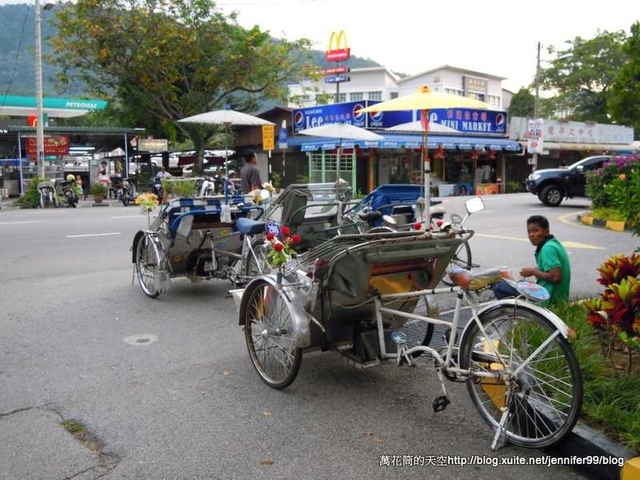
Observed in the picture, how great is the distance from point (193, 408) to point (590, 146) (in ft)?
139

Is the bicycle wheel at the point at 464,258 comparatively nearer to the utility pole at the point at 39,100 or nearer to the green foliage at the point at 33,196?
the green foliage at the point at 33,196

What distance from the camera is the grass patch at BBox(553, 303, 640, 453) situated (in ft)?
11.0

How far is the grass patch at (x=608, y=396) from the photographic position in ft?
11.0

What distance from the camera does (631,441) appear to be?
3.21 metres

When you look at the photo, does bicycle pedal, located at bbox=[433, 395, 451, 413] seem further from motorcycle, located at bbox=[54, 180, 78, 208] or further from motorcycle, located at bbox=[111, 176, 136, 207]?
motorcycle, located at bbox=[111, 176, 136, 207]

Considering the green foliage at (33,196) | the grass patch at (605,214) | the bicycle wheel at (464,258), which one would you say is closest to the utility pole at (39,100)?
the green foliage at (33,196)

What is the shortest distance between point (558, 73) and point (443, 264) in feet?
161

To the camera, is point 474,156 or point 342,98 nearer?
point 474,156

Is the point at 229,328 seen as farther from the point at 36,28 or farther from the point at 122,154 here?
the point at 122,154

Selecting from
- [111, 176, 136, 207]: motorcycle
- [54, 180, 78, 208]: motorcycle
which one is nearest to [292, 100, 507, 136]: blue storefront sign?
[111, 176, 136, 207]: motorcycle

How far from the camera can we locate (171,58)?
26.4 m

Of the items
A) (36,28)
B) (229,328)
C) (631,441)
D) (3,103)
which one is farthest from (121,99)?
(631,441)

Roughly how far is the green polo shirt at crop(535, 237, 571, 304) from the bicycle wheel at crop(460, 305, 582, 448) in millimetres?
1515

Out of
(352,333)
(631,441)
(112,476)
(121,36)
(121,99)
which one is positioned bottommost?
(112,476)
